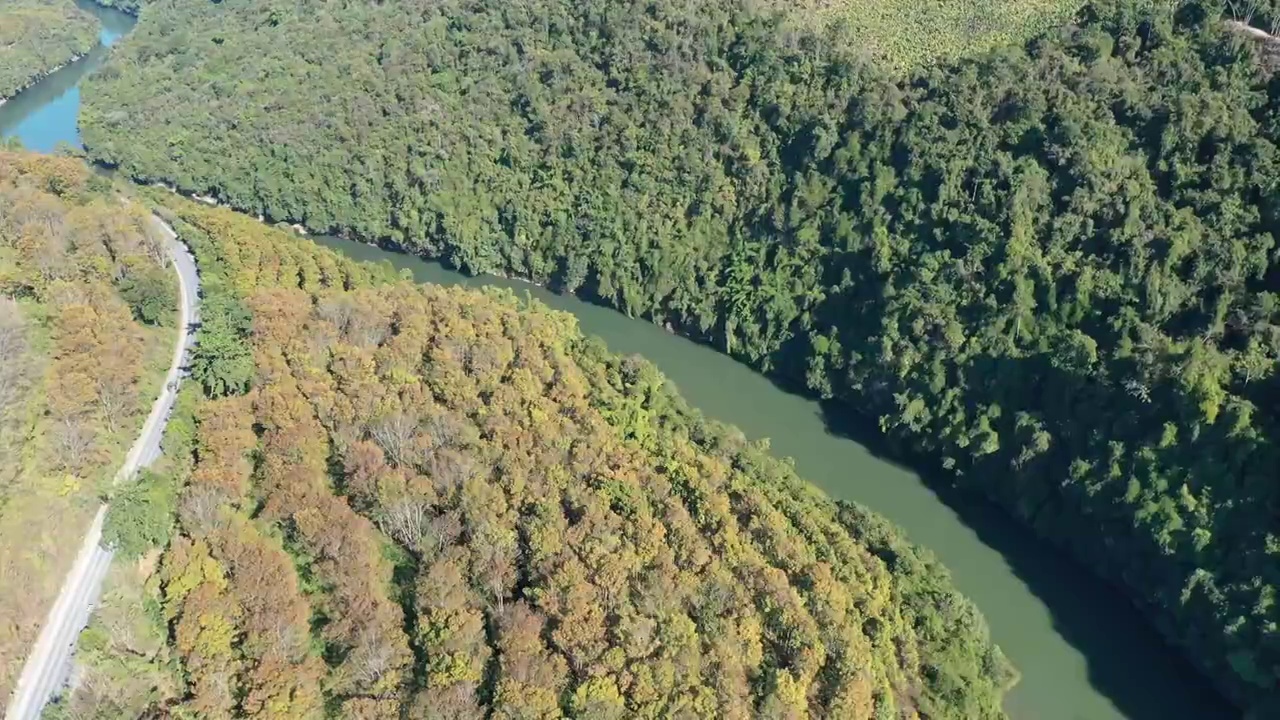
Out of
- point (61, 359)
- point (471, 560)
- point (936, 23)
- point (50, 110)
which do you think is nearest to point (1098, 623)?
point (471, 560)

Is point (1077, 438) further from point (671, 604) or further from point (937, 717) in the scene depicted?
point (671, 604)

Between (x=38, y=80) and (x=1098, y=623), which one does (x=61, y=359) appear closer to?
(x=1098, y=623)

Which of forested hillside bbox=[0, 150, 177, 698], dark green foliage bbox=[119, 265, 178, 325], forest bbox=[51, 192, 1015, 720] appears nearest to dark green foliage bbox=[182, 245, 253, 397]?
forest bbox=[51, 192, 1015, 720]

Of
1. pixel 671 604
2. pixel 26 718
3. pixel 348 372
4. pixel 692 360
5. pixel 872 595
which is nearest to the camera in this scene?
pixel 26 718

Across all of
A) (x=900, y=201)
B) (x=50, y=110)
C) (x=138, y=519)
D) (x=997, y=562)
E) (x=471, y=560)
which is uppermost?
(x=900, y=201)

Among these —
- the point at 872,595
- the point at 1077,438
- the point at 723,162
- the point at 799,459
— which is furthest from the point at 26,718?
the point at 723,162

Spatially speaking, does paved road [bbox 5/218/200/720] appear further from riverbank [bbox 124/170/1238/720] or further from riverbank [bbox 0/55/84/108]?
riverbank [bbox 0/55/84/108]
